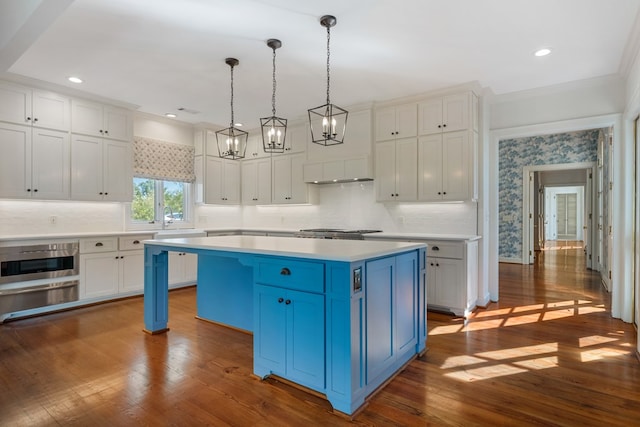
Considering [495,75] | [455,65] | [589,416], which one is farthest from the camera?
[495,75]

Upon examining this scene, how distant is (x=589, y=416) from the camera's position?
1.96m

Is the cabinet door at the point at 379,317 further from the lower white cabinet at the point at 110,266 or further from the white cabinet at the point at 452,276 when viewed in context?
the lower white cabinet at the point at 110,266

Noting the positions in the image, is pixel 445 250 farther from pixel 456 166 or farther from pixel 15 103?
pixel 15 103

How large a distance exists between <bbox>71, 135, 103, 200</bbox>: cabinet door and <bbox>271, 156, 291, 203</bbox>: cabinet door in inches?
97.8

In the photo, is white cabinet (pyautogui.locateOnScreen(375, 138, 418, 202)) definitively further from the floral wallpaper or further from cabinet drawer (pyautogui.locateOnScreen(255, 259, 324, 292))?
the floral wallpaper

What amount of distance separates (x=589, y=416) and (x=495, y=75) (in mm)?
3257

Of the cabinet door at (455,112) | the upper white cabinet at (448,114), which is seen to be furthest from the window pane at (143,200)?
the cabinet door at (455,112)

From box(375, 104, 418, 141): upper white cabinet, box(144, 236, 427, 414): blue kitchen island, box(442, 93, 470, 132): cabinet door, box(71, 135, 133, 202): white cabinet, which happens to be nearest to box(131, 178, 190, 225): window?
box(71, 135, 133, 202): white cabinet

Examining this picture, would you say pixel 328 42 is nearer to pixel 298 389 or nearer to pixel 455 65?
pixel 455 65

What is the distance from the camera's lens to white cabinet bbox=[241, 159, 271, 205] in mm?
5973

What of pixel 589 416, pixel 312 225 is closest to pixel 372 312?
pixel 589 416

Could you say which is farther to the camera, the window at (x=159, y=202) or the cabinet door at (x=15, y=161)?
the window at (x=159, y=202)

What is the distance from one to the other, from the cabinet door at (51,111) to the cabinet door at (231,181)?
241cm

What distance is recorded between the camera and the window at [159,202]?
527 centimetres
